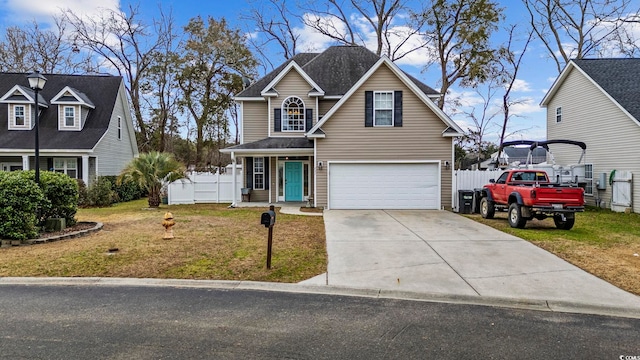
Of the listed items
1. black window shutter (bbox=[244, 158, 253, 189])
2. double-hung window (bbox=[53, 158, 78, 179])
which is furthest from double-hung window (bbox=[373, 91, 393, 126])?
double-hung window (bbox=[53, 158, 78, 179])

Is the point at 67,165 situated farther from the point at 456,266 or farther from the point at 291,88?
the point at 456,266

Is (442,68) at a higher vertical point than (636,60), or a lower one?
higher

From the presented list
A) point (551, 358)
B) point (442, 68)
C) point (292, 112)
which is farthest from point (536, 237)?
point (442, 68)

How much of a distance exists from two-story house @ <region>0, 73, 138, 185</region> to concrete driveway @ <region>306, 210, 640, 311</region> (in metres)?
17.3

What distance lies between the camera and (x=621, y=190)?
15.7 meters

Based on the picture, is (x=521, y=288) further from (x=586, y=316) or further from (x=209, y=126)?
(x=209, y=126)

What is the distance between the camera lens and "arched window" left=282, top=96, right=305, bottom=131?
Answer: 62.3 feet

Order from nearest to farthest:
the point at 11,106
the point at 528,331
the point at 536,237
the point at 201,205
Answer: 1. the point at 528,331
2. the point at 536,237
3. the point at 201,205
4. the point at 11,106

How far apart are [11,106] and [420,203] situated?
23584 mm

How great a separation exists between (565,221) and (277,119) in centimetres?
1305

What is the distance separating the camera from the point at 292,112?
752 inches

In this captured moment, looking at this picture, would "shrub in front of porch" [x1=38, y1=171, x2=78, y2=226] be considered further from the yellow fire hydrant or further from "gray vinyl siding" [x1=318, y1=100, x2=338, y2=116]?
"gray vinyl siding" [x1=318, y1=100, x2=338, y2=116]

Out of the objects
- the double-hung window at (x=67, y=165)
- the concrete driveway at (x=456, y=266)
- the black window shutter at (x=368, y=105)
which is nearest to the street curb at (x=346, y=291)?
the concrete driveway at (x=456, y=266)

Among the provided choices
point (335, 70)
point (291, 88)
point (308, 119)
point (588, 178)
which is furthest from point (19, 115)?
point (588, 178)
